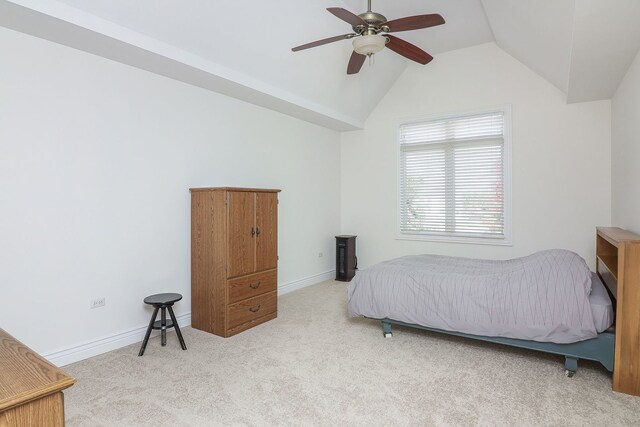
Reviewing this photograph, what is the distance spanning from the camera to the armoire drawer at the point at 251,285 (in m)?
3.40

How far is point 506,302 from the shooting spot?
2775 mm

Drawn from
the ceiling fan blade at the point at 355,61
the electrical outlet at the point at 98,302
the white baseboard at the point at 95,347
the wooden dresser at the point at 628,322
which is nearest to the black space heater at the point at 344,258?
the ceiling fan blade at the point at 355,61

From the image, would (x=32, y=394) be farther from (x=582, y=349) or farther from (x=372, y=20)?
(x=582, y=349)

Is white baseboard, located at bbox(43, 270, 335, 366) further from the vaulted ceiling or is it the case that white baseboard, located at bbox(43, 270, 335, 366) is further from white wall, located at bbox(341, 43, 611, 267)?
white wall, located at bbox(341, 43, 611, 267)

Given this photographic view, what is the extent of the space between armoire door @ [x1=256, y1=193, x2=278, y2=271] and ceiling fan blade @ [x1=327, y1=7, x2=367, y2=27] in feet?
5.97

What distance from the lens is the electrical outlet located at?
2955 millimetres

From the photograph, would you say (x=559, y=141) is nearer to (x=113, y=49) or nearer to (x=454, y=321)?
(x=454, y=321)

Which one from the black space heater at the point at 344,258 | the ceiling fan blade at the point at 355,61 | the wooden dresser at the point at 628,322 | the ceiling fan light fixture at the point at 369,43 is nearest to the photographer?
the wooden dresser at the point at 628,322

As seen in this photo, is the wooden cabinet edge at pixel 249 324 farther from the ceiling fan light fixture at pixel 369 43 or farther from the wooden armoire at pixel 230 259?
the ceiling fan light fixture at pixel 369 43

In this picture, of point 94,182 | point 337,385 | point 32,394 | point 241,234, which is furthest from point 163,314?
point 32,394

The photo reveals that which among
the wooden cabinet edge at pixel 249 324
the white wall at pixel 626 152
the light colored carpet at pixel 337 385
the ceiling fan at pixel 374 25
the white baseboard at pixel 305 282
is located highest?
the ceiling fan at pixel 374 25

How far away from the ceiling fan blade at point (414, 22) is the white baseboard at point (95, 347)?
3.34 metres

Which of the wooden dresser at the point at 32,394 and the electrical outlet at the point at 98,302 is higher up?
the wooden dresser at the point at 32,394

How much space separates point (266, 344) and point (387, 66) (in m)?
4.04
